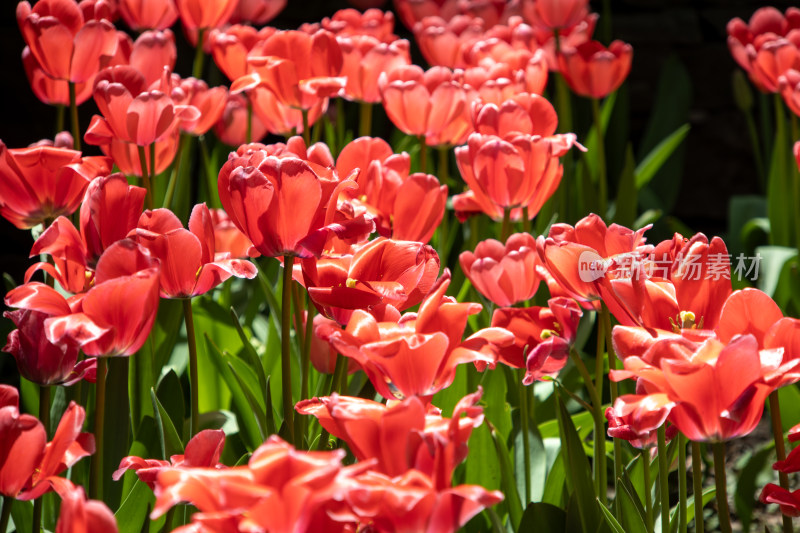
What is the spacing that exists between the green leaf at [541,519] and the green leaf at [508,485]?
0.13 ft

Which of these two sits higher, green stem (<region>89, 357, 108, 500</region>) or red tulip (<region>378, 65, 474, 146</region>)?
red tulip (<region>378, 65, 474, 146</region>)

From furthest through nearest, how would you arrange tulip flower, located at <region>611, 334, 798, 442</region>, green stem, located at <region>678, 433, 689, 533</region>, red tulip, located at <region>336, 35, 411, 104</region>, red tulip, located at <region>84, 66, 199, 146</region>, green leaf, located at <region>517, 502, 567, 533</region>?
1. red tulip, located at <region>336, 35, 411, 104</region>
2. red tulip, located at <region>84, 66, 199, 146</region>
3. green leaf, located at <region>517, 502, 567, 533</region>
4. green stem, located at <region>678, 433, 689, 533</region>
5. tulip flower, located at <region>611, 334, 798, 442</region>

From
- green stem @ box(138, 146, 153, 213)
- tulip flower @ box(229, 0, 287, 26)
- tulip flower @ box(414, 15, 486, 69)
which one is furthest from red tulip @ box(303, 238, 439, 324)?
tulip flower @ box(229, 0, 287, 26)

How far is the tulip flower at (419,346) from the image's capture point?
0.59 m

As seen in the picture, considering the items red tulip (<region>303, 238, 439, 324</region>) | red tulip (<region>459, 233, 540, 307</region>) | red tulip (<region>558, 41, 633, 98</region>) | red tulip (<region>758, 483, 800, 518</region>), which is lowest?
red tulip (<region>758, 483, 800, 518</region>)

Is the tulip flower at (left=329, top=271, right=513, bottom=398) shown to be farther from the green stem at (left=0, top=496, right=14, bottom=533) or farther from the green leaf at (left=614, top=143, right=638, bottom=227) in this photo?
the green leaf at (left=614, top=143, right=638, bottom=227)

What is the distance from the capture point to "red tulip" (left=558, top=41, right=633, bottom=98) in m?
1.66

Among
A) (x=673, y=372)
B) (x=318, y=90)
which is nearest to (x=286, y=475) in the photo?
(x=673, y=372)

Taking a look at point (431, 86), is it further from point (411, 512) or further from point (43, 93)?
point (411, 512)

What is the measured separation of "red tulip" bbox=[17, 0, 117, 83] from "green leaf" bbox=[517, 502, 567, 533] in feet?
2.49

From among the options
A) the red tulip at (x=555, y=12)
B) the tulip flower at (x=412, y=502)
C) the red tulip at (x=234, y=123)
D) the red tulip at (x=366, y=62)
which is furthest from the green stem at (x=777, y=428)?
the red tulip at (x=555, y=12)

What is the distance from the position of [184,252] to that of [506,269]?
1.21 ft

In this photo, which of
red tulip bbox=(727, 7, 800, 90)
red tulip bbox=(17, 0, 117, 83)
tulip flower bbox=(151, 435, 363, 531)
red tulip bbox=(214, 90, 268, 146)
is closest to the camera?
tulip flower bbox=(151, 435, 363, 531)

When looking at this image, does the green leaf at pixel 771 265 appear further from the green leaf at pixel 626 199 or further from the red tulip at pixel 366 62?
the red tulip at pixel 366 62
